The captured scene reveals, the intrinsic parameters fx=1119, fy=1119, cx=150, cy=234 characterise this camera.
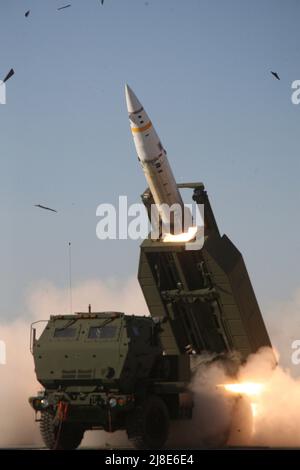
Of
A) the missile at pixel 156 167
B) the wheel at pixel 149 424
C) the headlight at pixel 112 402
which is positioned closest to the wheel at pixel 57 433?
the headlight at pixel 112 402

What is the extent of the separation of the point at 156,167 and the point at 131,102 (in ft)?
5.91

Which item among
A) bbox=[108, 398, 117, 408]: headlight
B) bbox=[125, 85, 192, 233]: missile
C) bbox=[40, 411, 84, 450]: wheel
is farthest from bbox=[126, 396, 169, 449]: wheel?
bbox=[125, 85, 192, 233]: missile

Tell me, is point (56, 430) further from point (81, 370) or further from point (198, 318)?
point (198, 318)

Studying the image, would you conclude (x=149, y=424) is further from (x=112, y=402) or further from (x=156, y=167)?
(x=156, y=167)

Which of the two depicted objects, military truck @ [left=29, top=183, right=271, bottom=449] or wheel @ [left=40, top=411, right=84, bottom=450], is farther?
wheel @ [left=40, top=411, right=84, bottom=450]

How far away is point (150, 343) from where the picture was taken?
67.1 ft

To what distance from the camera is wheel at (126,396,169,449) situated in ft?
63.5

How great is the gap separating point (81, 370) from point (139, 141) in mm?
6396

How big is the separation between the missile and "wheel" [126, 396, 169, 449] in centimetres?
414

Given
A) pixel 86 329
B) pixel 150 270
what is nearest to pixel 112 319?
pixel 86 329

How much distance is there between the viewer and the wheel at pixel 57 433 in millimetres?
19781

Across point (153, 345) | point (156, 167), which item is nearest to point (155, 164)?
point (156, 167)

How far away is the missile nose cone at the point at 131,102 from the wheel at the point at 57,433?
7.72m

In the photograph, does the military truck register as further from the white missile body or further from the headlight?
the white missile body
